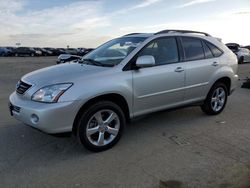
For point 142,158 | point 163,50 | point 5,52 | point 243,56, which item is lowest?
point 142,158

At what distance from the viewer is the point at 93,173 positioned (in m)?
3.82

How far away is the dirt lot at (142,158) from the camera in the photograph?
3619mm

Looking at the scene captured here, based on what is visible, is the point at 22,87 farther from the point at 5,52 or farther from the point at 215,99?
the point at 5,52

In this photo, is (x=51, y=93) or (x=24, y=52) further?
(x=24, y=52)

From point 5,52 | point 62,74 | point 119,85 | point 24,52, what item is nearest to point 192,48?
point 119,85

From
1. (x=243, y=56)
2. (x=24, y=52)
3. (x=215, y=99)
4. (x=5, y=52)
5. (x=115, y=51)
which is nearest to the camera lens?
(x=115, y=51)

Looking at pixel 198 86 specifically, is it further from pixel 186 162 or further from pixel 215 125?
pixel 186 162

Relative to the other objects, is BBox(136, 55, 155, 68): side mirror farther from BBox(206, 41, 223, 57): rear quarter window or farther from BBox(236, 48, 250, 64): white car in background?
BBox(236, 48, 250, 64): white car in background

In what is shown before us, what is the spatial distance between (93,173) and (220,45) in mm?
4084

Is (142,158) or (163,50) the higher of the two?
(163,50)

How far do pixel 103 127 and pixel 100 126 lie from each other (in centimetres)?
6

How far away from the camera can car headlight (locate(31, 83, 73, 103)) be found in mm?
4066

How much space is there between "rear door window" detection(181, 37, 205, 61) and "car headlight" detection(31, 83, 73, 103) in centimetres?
251

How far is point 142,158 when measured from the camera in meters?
4.27
